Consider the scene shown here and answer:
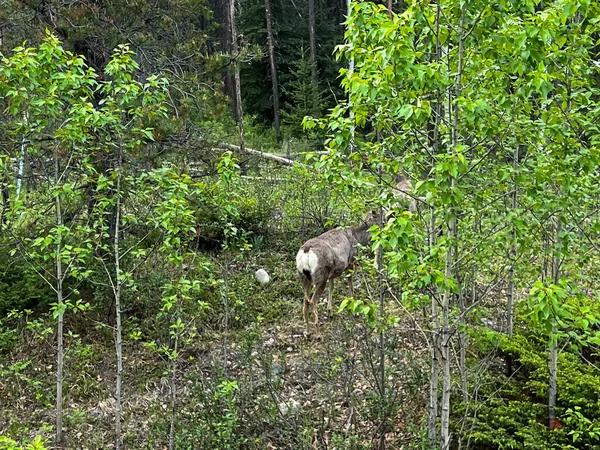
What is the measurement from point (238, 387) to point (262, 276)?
3.93 meters

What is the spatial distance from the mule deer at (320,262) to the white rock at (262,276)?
1450mm

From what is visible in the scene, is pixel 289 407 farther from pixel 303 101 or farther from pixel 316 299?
pixel 303 101

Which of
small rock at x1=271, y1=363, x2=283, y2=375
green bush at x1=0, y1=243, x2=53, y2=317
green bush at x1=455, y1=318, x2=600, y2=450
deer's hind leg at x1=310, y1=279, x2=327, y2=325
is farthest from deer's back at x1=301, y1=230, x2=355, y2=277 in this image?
green bush at x1=0, y1=243, x2=53, y2=317

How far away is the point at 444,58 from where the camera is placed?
4129mm

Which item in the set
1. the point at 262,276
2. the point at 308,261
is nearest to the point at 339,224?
the point at 308,261

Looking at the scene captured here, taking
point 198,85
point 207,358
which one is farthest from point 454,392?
point 198,85

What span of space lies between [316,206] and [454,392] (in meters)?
6.02

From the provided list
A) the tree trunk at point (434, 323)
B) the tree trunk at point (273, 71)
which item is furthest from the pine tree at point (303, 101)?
the tree trunk at point (434, 323)

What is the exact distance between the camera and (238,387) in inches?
233

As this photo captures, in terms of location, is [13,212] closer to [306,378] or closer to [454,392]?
[306,378]

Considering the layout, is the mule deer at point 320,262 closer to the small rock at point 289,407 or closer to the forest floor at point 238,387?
the forest floor at point 238,387

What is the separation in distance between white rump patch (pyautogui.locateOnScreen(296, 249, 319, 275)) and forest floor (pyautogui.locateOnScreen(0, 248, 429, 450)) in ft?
3.26

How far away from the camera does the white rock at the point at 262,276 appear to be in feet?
31.9

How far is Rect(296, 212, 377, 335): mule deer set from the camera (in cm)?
789
